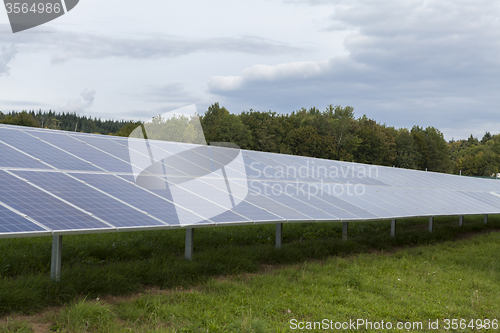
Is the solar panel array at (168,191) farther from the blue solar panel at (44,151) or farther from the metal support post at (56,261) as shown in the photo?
the metal support post at (56,261)

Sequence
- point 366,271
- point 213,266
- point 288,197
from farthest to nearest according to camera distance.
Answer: point 288,197 < point 366,271 < point 213,266

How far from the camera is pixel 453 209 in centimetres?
1994

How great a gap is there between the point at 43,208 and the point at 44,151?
15.1ft

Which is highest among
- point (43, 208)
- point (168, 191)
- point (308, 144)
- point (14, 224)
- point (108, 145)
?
point (308, 144)

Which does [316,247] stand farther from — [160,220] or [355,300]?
[160,220]

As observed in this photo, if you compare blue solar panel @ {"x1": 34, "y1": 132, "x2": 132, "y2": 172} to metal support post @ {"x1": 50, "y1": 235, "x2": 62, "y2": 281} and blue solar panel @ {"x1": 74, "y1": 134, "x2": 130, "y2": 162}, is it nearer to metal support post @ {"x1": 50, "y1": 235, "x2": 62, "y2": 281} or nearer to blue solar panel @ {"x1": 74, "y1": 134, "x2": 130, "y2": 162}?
blue solar panel @ {"x1": 74, "y1": 134, "x2": 130, "y2": 162}

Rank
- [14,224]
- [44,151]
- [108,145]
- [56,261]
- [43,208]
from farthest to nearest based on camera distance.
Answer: [108,145], [44,151], [56,261], [43,208], [14,224]

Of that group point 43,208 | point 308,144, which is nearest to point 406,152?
point 308,144

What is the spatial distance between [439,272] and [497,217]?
71.1 ft

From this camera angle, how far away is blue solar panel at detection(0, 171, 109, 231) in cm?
834

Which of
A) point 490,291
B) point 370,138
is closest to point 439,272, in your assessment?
point 490,291

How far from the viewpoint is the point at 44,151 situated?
1275 centimetres

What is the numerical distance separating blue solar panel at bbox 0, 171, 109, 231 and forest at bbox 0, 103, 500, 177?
279ft

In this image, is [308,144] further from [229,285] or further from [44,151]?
[229,285]
